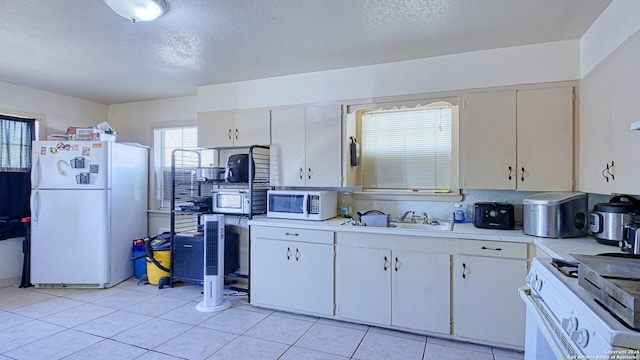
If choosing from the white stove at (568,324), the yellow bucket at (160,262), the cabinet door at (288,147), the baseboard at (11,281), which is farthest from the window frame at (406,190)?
the baseboard at (11,281)

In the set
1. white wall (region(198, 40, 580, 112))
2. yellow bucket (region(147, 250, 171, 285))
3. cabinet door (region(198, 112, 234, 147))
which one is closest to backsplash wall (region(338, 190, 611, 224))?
white wall (region(198, 40, 580, 112))

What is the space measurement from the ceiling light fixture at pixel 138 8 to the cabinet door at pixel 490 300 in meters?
2.75

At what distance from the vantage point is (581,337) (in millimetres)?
1013

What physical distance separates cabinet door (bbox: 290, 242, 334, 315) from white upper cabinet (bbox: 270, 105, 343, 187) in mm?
679

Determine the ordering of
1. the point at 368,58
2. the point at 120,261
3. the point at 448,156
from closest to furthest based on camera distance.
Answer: the point at 368,58 → the point at 448,156 → the point at 120,261

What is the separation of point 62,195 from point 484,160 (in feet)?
14.8

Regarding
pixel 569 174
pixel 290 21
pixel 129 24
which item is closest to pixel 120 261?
pixel 129 24

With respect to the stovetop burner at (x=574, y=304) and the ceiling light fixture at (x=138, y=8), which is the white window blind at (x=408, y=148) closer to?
the stovetop burner at (x=574, y=304)

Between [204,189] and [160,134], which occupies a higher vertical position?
[160,134]

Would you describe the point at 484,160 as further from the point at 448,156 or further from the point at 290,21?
the point at 290,21

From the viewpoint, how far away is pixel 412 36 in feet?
8.21

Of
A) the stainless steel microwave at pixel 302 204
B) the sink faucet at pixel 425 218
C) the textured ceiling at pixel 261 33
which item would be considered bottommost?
the sink faucet at pixel 425 218

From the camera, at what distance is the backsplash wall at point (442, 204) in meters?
2.94

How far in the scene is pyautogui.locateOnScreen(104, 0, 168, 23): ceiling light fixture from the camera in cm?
196
